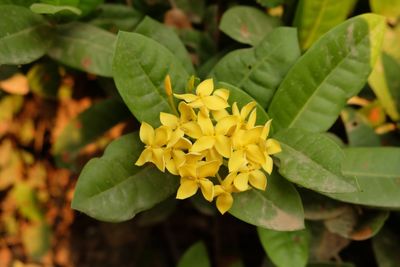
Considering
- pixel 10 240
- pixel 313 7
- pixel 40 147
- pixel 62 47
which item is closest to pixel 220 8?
pixel 313 7

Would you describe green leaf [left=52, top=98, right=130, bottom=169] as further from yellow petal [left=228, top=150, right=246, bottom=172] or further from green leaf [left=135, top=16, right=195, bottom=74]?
yellow petal [left=228, top=150, right=246, bottom=172]

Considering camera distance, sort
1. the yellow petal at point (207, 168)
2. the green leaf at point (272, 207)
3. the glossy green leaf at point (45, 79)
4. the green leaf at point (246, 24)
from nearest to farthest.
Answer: the yellow petal at point (207, 168) → the green leaf at point (272, 207) → the green leaf at point (246, 24) → the glossy green leaf at point (45, 79)

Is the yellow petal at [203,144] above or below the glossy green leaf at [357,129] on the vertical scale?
above

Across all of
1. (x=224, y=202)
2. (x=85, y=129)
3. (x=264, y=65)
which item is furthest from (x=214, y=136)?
(x=85, y=129)

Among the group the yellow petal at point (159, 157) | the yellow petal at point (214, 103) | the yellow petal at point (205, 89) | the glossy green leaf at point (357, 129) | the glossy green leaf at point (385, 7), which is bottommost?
the glossy green leaf at point (357, 129)

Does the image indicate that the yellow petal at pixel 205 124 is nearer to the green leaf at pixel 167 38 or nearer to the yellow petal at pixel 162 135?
the yellow petal at pixel 162 135

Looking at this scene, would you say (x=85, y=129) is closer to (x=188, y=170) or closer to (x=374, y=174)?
(x=188, y=170)

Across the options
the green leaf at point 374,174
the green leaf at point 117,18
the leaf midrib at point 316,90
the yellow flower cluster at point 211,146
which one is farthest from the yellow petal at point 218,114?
the green leaf at point 117,18
